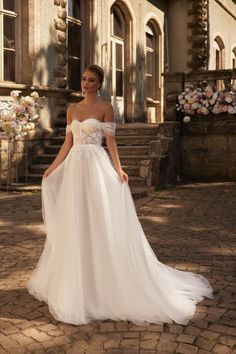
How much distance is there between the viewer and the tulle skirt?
337cm

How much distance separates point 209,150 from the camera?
432 inches

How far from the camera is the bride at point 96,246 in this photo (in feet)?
11.1

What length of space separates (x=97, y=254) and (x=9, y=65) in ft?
26.1

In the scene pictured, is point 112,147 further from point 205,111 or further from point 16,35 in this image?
point 16,35

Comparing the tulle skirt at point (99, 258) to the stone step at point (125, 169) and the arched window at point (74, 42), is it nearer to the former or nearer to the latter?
the stone step at point (125, 169)

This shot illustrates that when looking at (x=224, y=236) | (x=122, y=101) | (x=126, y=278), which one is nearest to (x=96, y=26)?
(x=122, y=101)

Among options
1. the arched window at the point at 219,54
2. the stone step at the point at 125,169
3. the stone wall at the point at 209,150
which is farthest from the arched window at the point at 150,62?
the stone step at the point at 125,169

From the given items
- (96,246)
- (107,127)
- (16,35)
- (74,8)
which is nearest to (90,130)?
(107,127)

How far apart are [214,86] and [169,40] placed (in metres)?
6.65

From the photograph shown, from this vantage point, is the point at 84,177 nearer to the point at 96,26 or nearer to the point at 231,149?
the point at 231,149

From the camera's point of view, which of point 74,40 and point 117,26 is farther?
point 117,26

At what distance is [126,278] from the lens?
11.5ft

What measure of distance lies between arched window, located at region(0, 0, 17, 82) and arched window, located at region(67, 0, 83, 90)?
2.08 metres

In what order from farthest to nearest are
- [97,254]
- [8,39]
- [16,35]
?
[16,35] < [8,39] < [97,254]
